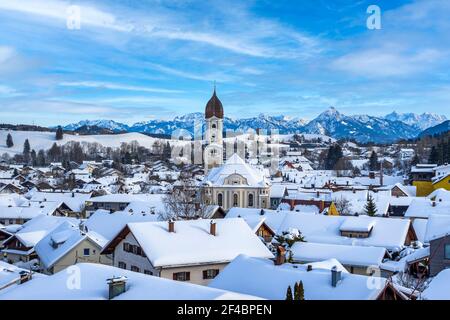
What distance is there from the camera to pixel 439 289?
1642 centimetres

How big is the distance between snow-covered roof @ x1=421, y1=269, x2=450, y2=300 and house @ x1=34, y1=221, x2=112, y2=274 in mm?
19690

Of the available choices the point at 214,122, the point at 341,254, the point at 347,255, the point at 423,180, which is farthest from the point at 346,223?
the point at 214,122

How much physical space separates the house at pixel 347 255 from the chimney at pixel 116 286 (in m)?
17.0

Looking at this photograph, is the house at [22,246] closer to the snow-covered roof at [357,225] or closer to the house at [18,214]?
the house at [18,214]

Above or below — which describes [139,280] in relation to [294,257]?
above

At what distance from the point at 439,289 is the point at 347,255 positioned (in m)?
9.95

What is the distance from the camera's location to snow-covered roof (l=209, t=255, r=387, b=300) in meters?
13.9

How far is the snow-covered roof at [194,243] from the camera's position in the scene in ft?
75.4

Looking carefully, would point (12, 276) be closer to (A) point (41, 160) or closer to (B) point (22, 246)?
(B) point (22, 246)

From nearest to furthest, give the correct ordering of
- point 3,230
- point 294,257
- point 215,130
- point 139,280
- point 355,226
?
point 139,280
point 294,257
point 355,226
point 3,230
point 215,130

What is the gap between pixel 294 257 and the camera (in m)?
26.9
